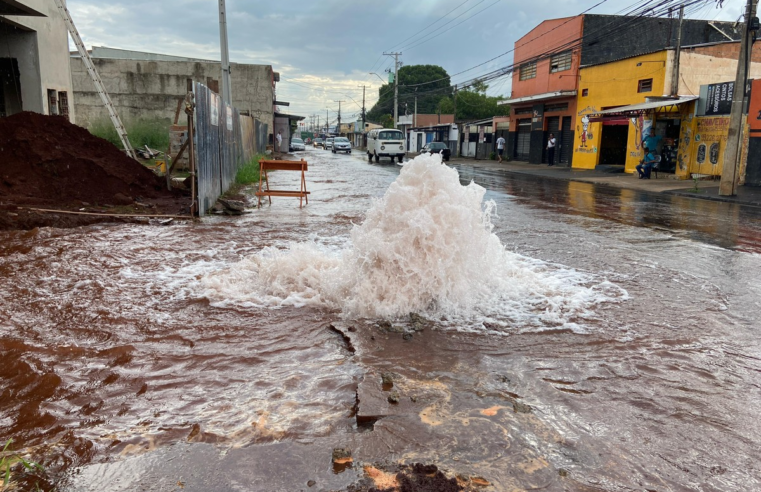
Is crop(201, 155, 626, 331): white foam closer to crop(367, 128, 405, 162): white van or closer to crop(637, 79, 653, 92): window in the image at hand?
crop(637, 79, 653, 92): window

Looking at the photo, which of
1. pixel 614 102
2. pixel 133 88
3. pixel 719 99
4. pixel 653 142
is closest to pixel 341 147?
pixel 133 88

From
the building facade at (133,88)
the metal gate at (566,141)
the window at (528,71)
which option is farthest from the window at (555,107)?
the building facade at (133,88)

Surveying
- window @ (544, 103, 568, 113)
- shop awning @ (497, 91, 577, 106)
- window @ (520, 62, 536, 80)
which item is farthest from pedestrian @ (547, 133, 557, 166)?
window @ (520, 62, 536, 80)

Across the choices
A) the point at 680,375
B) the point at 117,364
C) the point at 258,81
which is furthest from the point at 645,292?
the point at 258,81

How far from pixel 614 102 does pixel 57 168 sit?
2370 centimetres

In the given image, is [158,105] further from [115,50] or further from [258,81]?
[115,50]

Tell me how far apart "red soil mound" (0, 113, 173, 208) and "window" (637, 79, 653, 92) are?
20700 mm

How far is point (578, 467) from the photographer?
2637 mm

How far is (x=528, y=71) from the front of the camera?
34219mm

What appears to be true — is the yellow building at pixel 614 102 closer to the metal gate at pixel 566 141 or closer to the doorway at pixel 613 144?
the doorway at pixel 613 144

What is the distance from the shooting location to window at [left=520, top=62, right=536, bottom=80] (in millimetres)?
33325

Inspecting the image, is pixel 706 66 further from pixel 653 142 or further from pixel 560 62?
pixel 560 62

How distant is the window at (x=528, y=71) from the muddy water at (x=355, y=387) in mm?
29666

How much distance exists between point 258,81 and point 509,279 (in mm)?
37089
